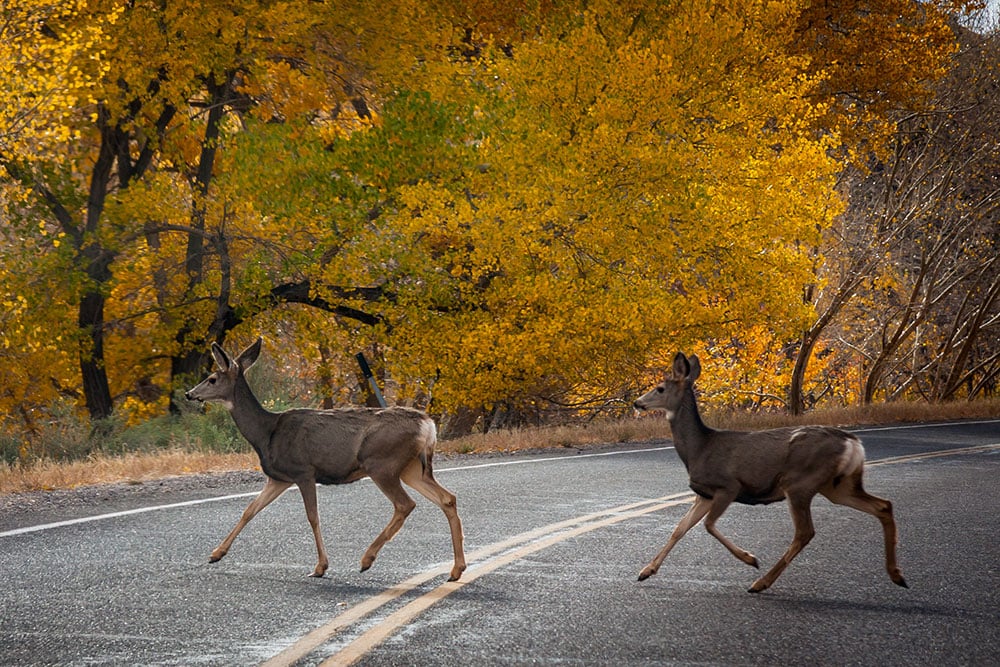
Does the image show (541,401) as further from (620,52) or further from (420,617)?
(420,617)

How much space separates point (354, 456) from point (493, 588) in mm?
1104

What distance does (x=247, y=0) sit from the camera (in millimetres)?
21500

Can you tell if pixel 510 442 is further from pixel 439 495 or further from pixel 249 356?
pixel 439 495

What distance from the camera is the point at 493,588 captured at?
7.61 m

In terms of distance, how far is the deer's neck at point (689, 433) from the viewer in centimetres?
771

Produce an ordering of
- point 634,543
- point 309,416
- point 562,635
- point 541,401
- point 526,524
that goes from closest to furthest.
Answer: point 562,635 < point 309,416 < point 634,543 < point 526,524 < point 541,401

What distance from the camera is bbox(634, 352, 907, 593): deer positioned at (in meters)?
7.36

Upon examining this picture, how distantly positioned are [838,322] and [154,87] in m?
19.5

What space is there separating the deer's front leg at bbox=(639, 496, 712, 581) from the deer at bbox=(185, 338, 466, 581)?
1.07m

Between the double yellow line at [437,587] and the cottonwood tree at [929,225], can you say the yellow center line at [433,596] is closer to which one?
the double yellow line at [437,587]

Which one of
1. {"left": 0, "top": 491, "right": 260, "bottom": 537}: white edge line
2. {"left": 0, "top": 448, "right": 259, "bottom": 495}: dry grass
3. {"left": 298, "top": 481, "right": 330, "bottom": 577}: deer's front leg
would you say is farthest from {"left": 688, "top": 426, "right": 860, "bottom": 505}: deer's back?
{"left": 0, "top": 448, "right": 259, "bottom": 495}: dry grass

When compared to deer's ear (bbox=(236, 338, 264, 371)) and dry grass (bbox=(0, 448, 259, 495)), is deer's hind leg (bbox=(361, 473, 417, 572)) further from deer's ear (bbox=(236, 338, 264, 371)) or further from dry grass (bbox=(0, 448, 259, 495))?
dry grass (bbox=(0, 448, 259, 495))

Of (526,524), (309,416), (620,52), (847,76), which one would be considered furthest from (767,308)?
(309,416)

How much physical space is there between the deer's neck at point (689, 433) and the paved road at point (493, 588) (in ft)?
2.63
